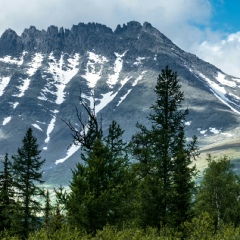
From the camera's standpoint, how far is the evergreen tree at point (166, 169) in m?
30.4

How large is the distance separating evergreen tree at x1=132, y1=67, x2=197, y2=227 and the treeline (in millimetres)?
78

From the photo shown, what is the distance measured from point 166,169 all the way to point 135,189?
15.2 ft

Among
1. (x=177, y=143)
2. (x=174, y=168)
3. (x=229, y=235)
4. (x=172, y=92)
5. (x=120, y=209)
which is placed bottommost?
(x=229, y=235)

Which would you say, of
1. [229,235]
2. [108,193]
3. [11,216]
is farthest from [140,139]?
[229,235]

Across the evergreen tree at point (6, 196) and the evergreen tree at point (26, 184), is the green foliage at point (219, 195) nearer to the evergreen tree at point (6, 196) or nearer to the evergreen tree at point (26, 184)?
the evergreen tree at point (26, 184)

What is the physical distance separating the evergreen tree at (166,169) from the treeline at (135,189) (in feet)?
0.26

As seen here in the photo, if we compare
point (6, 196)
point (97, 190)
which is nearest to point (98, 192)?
point (97, 190)

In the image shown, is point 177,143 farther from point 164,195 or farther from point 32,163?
point 32,163

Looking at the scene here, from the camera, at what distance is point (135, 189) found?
27.7 meters

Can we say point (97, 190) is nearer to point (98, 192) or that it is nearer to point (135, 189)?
point (98, 192)

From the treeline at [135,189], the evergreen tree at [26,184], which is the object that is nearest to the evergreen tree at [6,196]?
the treeline at [135,189]

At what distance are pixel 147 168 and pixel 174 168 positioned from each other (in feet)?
7.44

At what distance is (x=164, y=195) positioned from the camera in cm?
3022

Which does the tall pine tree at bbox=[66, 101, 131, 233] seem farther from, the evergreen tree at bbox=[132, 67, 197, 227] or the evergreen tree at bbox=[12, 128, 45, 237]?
the evergreen tree at bbox=[12, 128, 45, 237]
